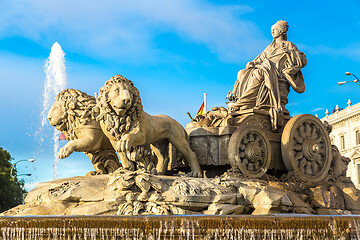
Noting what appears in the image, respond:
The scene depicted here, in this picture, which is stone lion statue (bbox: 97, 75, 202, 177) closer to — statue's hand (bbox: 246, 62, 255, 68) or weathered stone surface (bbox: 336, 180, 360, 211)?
statue's hand (bbox: 246, 62, 255, 68)

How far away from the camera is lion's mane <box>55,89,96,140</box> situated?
42.6 ft

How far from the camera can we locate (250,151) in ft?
43.4

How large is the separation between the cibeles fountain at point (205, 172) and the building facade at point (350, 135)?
4256 centimetres

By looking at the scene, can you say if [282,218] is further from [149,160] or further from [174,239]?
[149,160]

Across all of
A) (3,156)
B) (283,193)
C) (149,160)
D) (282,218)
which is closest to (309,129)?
(283,193)

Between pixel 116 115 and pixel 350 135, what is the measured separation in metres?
50.3

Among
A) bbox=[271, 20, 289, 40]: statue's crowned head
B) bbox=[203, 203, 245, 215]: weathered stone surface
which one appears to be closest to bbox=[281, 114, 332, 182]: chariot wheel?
bbox=[271, 20, 289, 40]: statue's crowned head

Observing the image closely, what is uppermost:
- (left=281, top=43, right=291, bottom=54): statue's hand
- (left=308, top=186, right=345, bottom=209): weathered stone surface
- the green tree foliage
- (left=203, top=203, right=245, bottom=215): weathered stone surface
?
(left=281, top=43, right=291, bottom=54): statue's hand

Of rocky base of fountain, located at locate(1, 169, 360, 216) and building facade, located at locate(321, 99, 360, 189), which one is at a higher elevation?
building facade, located at locate(321, 99, 360, 189)

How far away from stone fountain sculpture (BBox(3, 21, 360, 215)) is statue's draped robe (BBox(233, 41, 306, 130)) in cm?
3

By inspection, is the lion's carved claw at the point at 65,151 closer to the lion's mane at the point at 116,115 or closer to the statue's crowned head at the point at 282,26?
the lion's mane at the point at 116,115

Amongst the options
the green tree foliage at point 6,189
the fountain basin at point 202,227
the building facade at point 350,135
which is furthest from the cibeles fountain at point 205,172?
the building facade at point 350,135

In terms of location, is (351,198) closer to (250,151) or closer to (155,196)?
(250,151)

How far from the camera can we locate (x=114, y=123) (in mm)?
11875
